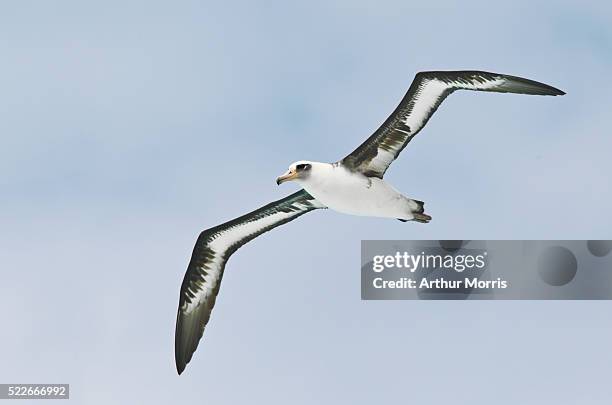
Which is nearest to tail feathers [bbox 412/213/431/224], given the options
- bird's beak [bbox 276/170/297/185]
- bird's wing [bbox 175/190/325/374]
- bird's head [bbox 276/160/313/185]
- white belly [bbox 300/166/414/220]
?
white belly [bbox 300/166/414/220]

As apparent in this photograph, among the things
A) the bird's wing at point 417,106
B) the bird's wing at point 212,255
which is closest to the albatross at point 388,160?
the bird's wing at point 417,106

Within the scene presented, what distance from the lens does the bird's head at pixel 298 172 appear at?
26188 mm

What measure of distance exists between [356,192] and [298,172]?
3.74 ft

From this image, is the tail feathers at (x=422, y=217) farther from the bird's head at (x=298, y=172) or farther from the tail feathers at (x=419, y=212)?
the bird's head at (x=298, y=172)

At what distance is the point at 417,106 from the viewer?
86.3 ft

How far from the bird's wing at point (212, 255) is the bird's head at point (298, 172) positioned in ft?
5.34

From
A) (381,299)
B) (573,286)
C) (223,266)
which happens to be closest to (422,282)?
(381,299)

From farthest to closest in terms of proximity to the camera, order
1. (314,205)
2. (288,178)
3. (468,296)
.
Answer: (468,296), (314,205), (288,178)

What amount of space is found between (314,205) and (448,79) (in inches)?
154

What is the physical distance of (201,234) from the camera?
28328mm

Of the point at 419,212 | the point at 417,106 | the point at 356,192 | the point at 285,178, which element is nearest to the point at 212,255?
the point at 285,178

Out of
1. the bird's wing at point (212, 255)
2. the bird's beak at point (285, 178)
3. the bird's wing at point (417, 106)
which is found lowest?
the bird's wing at point (212, 255)

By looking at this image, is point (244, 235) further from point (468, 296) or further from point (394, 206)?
point (468, 296)

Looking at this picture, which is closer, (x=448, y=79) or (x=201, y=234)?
(x=448, y=79)
